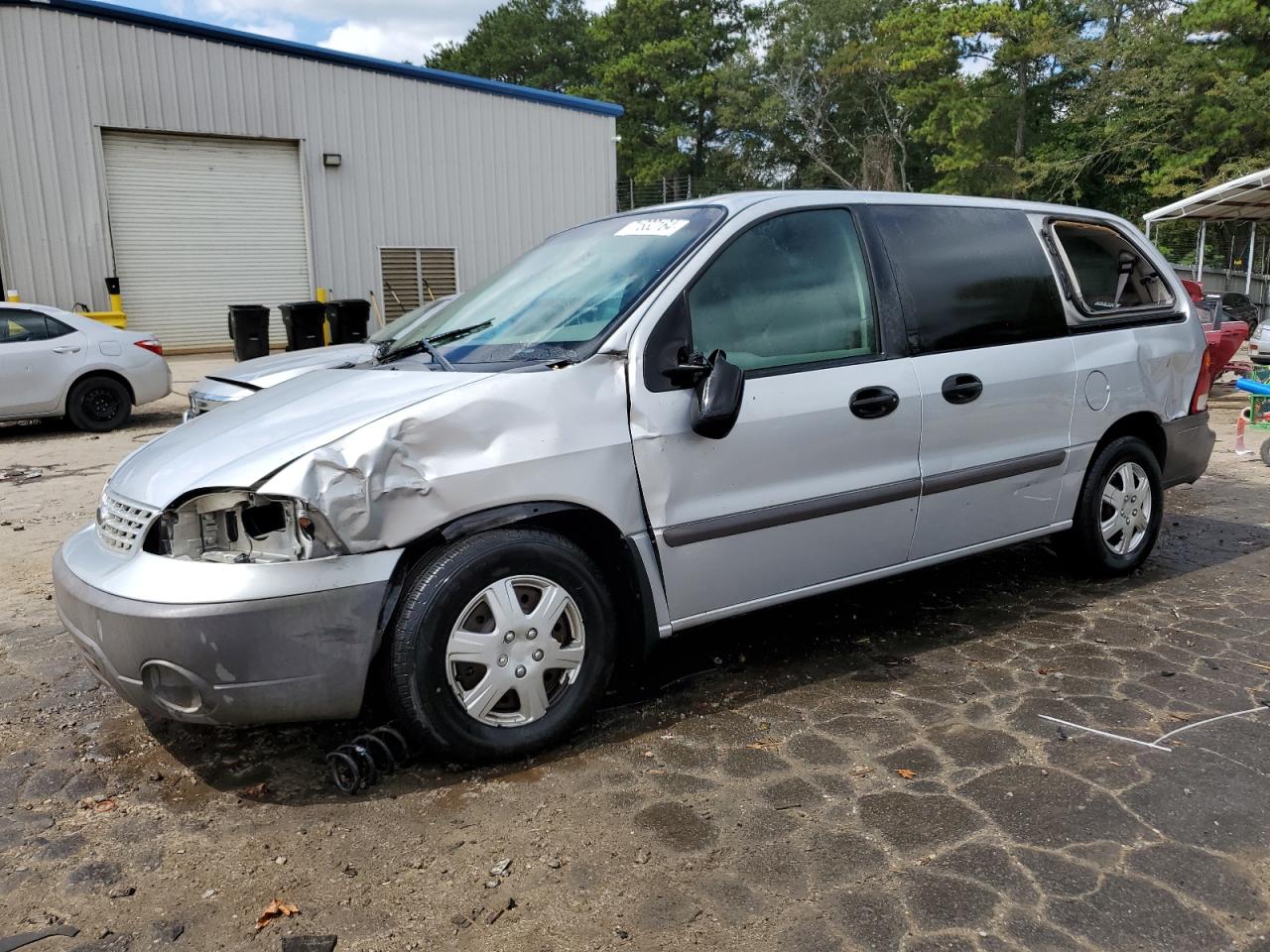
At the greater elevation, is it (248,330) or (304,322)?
(304,322)

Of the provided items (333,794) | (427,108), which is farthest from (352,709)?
(427,108)

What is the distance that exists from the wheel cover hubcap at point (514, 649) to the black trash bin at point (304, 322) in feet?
36.0

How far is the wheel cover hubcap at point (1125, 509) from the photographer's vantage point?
4.73 metres

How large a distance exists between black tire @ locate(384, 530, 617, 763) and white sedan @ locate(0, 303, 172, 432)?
9.21 metres

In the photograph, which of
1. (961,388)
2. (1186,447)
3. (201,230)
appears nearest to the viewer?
(961,388)

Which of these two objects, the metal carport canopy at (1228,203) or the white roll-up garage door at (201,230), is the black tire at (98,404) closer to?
the white roll-up garage door at (201,230)

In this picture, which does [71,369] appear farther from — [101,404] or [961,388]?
[961,388]

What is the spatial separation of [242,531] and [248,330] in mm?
11748

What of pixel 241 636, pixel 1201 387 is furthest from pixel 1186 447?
pixel 241 636

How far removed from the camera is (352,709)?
2900mm

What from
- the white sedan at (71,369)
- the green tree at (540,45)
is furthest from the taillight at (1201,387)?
the green tree at (540,45)

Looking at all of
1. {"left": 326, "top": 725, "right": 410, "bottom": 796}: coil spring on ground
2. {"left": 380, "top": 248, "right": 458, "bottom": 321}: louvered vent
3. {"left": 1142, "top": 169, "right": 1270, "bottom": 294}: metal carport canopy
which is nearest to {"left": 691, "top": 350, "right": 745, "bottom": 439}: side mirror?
{"left": 326, "top": 725, "right": 410, "bottom": 796}: coil spring on ground

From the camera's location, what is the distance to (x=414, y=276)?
19281mm

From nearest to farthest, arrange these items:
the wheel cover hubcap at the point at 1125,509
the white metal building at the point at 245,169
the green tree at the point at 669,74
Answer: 1. the wheel cover hubcap at the point at 1125,509
2. the white metal building at the point at 245,169
3. the green tree at the point at 669,74
